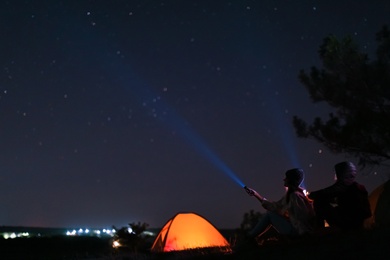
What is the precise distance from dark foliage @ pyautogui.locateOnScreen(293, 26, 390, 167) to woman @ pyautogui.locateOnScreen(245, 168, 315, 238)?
24.8 ft

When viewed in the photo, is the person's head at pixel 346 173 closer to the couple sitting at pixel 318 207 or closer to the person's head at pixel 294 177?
the couple sitting at pixel 318 207

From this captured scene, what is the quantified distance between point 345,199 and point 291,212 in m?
0.90

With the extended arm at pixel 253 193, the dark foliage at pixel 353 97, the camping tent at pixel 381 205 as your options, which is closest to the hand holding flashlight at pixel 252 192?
the extended arm at pixel 253 193

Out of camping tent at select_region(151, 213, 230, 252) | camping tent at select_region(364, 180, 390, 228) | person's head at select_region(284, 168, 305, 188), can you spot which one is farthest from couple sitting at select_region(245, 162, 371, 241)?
camping tent at select_region(151, 213, 230, 252)

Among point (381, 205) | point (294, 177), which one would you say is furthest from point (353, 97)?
point (294, 177)

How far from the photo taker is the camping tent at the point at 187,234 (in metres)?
13.6

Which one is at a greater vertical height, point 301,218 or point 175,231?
point 175,231

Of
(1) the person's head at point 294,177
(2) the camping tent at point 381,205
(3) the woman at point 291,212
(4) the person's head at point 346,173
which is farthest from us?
(2) the camping tent at point 381,205

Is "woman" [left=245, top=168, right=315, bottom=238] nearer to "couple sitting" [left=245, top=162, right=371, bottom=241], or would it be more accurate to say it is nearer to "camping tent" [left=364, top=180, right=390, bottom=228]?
"couple sitting" [left=245, top=162, right=371, bottom=241]

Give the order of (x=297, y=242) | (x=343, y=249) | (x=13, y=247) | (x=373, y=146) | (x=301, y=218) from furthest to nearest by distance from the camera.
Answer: (x=13, y=247) < (x=373, y=146) < (x=301, y=218) < (x=297, y=242) < (x=343, y=249)

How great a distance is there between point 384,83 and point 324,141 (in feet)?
8.61

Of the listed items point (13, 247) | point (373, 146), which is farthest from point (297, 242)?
point (13, 247)

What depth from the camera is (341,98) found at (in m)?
16.3

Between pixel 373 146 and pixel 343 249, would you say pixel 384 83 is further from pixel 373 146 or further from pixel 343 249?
pixel 343 249
